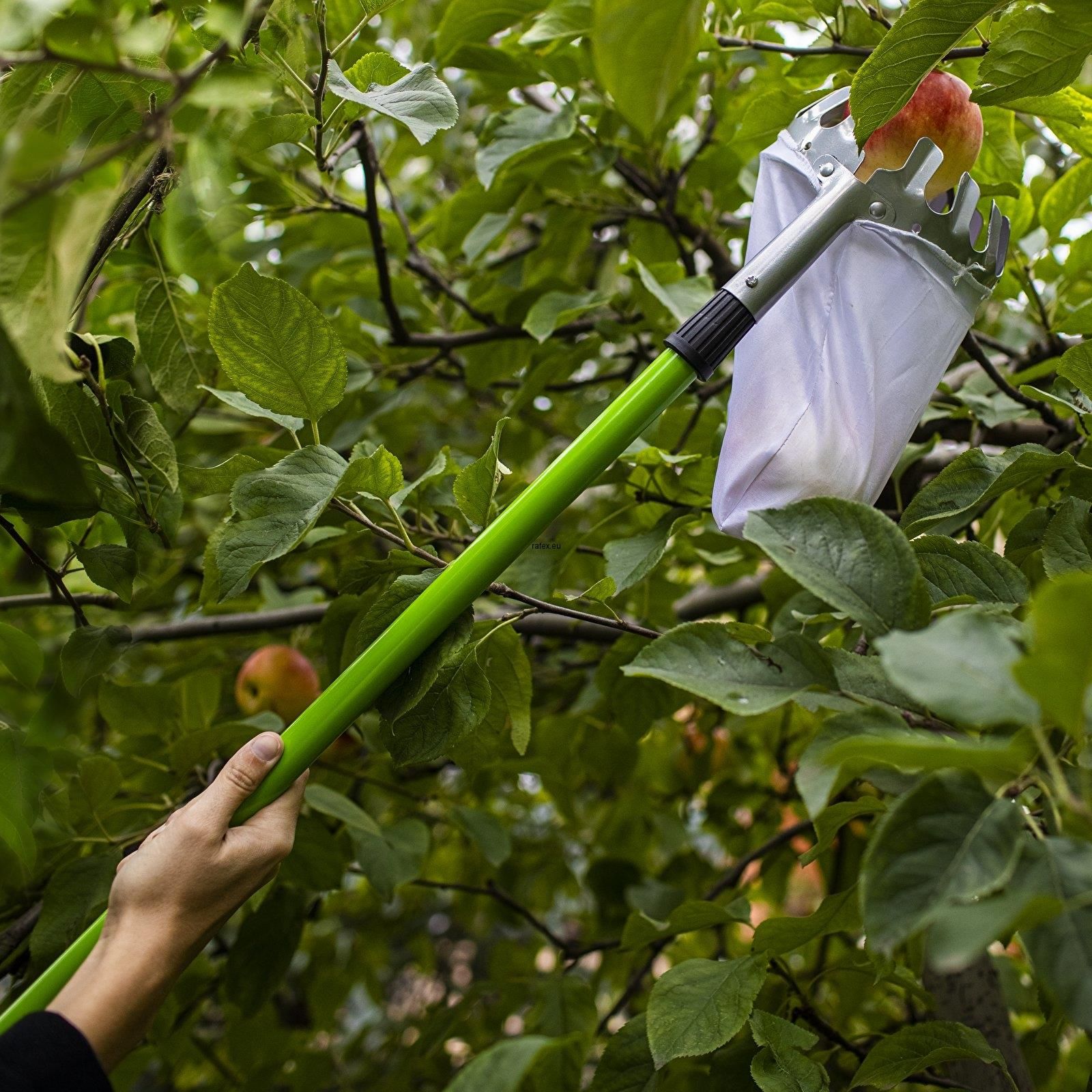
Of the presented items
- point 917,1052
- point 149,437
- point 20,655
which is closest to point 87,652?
point 20,655

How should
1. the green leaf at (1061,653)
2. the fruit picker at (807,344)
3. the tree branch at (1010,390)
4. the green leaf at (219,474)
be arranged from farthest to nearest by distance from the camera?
the tree branch at (1010,390) < the green leaf at (219,474) < the fruit picker at (807,344) < the green leaf at (1061,653)

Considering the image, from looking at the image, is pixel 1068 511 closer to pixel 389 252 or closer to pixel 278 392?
pixel 278 392

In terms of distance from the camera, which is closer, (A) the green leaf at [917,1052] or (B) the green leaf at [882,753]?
(B) the green leaf at [882,753]

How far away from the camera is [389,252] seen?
1.07 meters

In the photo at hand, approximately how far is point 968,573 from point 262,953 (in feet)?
2.32

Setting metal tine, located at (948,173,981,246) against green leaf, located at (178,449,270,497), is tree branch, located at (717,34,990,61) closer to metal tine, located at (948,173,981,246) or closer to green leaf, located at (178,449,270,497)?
metal tine, located at (948,173,981,246)

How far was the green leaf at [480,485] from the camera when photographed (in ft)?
1.75

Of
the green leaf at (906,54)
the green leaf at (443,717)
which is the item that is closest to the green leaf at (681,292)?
the green leaf at (906,54)

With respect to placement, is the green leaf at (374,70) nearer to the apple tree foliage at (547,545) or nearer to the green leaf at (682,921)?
the apple tree foliage at (547,545)

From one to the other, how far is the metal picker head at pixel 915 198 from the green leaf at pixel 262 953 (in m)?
0.74

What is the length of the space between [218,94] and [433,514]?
42cm

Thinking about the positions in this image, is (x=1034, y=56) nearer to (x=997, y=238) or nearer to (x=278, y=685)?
(x=997, y=238)

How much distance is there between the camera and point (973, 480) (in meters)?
0.55

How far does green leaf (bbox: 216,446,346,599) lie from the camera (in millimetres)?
507
